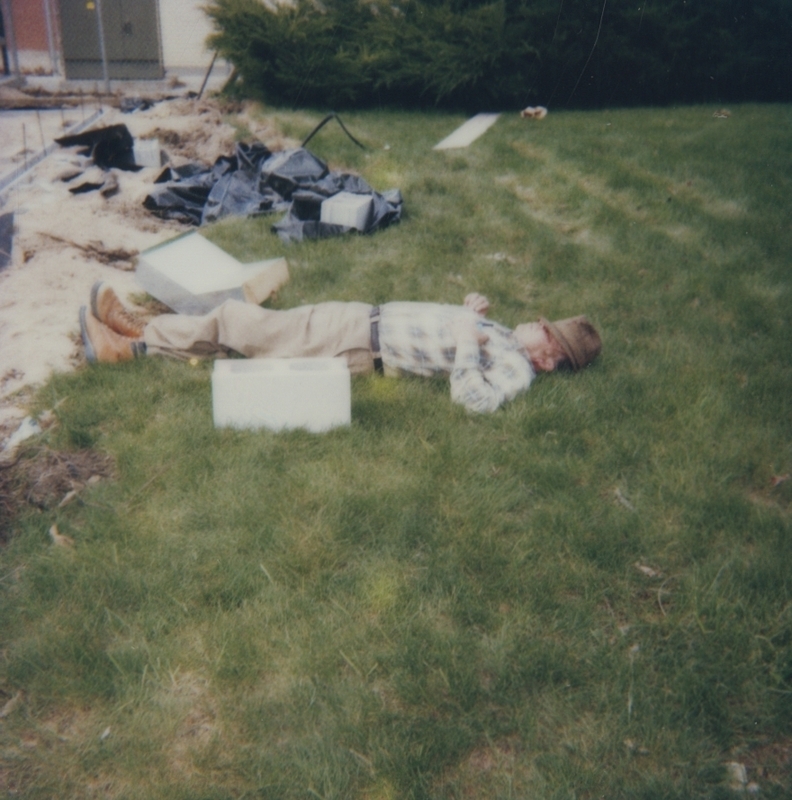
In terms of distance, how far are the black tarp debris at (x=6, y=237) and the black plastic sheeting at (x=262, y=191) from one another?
3.66 ft

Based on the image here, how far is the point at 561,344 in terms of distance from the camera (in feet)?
13.5

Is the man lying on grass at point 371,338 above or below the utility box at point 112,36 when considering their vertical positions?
above

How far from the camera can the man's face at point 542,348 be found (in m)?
4.15

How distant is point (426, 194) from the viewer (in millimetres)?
6938

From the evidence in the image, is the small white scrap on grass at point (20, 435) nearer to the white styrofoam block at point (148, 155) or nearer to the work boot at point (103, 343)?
the work boot at point (103, 343)

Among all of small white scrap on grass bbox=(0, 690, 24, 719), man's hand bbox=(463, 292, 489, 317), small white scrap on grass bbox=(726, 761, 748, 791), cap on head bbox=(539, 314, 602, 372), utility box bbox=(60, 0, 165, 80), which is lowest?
utility box bbox=(60, 0, 165, 80)

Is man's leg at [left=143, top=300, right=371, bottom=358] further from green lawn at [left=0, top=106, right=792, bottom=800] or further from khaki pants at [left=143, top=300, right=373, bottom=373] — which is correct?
green lawn at [left=0, top=106, right=792, bottom=800]

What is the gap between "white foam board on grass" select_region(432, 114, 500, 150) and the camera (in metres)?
8.66

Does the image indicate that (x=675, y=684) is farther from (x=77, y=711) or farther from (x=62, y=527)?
(x=62, y=527)

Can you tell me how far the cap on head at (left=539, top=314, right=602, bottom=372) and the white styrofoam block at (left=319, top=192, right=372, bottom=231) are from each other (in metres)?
2.33

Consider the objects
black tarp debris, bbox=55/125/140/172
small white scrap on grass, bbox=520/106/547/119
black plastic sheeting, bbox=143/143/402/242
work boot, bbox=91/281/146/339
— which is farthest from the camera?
small white scrap on grass, bbox=520/106/547/119

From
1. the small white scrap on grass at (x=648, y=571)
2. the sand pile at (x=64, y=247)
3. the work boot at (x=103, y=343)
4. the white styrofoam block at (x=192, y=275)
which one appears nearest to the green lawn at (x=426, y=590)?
the small white scrap on grass at (x=648, y=571)

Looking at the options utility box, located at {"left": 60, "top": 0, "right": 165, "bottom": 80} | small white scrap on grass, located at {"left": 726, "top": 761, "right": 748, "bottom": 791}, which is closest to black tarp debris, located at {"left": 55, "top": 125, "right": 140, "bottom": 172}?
small white scrap on grass, located at {"left": 726, "top": 761, "right": 748, "bottom": 791}

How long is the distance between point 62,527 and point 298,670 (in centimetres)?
121
